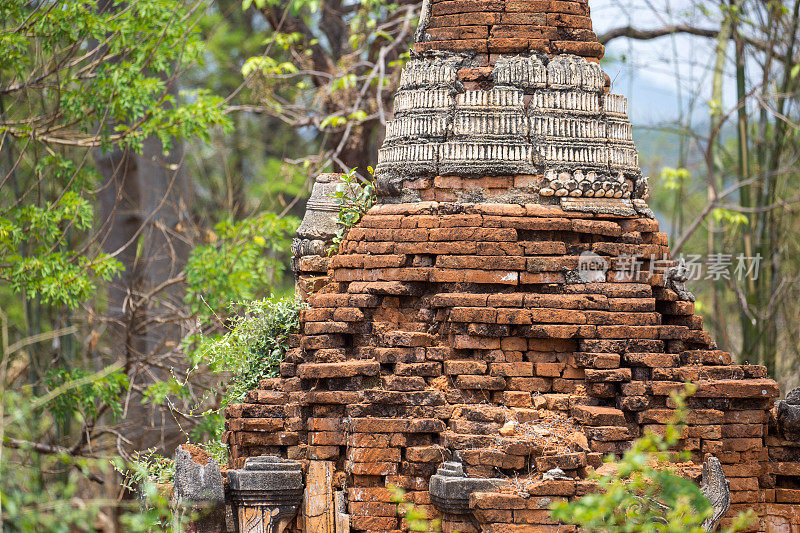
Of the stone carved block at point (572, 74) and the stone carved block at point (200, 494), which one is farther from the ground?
the stone carved block at point (572, 74)

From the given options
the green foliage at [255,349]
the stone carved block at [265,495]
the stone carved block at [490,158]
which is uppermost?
the stone carved block at [490,158]

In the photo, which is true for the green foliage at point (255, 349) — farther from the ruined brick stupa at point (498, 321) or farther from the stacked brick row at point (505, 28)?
the stacked brick row at point (505, 28)

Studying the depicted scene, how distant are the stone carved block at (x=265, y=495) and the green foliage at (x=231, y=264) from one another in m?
4.66

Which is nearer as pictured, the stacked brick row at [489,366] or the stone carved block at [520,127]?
the stacked brick row at [489,366]

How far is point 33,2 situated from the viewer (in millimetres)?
10844

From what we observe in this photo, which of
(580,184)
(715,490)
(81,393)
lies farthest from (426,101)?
(81,393)

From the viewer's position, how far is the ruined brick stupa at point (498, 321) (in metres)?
5.79

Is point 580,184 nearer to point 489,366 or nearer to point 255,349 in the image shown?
point 489,366

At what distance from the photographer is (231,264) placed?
11.0 metres

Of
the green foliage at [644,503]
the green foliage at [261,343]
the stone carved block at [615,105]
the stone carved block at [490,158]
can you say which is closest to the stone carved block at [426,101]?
the stone carved block at [490,158]

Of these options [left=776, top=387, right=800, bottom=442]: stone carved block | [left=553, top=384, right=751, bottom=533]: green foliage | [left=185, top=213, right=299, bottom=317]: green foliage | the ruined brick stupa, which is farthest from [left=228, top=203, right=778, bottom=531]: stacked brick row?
[left=185, top=213, right=299, bottom=317]: green foliage

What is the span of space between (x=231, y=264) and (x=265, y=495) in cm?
546

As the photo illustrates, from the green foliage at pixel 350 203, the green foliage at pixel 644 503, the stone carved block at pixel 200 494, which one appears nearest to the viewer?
the green foliage at pixel 644 503

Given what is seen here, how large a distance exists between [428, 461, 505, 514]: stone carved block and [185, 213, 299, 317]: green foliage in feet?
17.2
